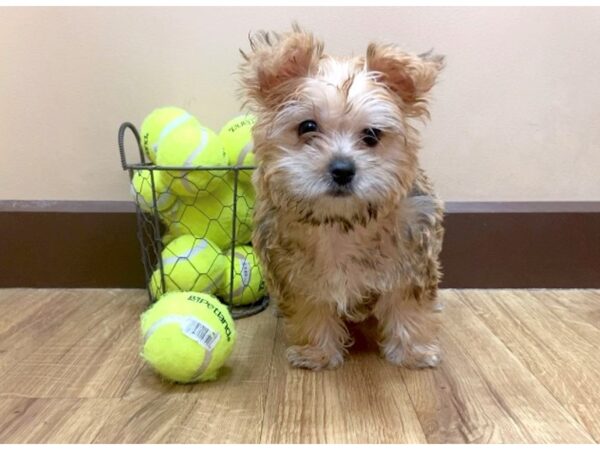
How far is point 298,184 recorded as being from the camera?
3.53 ft

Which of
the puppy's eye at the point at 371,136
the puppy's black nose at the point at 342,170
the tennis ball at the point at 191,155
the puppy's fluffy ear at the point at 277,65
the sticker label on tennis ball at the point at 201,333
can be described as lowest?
the sticker label on tennis ball at the point at 201,333

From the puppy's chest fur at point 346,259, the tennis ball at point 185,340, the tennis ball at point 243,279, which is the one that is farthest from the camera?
the tennis ball at point 243,279

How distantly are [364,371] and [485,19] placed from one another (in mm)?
974

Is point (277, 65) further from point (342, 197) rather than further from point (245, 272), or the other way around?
point (245, 272)

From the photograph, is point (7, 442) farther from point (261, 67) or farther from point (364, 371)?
point (261, 67)

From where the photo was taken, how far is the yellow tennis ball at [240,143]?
1480 mm

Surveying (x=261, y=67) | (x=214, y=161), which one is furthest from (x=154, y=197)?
(x=261, y=67)

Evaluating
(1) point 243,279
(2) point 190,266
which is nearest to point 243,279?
(1) point 243,279

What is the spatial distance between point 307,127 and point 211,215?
49 cm

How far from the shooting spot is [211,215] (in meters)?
1.53

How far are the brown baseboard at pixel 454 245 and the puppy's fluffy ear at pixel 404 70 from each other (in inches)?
23.1

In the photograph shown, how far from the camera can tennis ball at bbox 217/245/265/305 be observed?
1.51 m

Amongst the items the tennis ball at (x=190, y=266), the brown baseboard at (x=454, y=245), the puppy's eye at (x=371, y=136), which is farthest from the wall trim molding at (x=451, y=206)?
the puppy's eye at (x=371, y=136)

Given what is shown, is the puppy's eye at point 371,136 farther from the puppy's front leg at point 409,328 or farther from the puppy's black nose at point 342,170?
the puppy's front leg at point 409,328
